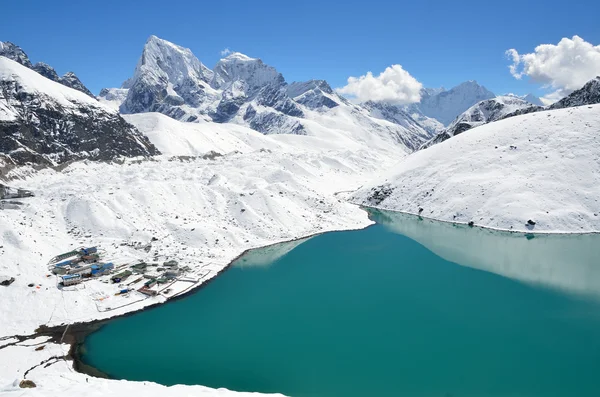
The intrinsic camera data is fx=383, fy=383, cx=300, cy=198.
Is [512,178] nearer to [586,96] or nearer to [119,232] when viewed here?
[586,96]

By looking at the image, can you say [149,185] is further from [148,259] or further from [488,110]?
[488,110]

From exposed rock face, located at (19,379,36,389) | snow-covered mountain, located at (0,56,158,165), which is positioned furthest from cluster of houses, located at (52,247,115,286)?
snow-covered mountain, located at (0,56,158,165)

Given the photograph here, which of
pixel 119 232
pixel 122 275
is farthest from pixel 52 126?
pixel 122 275

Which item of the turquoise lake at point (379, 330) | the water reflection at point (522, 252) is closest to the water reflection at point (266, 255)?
the turquoise lake at point (379, 330)

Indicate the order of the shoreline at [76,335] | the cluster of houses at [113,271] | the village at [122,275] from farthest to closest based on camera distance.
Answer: the cluster of houses at [113,271] < the village at [122,275] < the shoreline at [76,335]

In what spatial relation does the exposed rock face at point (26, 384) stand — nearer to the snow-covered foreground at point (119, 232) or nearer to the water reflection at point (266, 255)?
the snow-covered foreground at point (119, 232)

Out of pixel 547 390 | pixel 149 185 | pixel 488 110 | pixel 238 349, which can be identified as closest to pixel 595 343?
pixel 547 390
